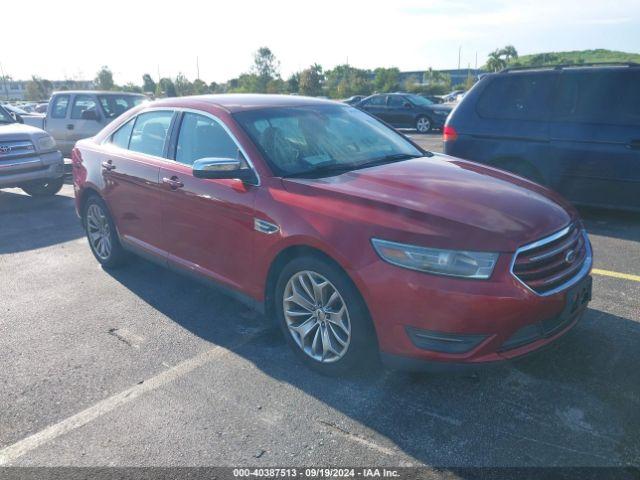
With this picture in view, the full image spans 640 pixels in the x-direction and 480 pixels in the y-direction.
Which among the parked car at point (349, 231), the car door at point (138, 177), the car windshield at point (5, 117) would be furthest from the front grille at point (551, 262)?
the car windshield at point (5, 117)

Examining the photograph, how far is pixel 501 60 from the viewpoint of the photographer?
80812 mm

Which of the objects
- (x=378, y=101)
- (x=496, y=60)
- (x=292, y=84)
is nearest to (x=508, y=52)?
(x=496, y=60)

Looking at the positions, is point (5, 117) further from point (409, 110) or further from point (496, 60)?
point (496, 60)

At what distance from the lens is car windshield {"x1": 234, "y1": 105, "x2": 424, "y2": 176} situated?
12.1 feet

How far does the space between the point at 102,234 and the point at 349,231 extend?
344 cm

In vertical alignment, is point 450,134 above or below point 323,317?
above

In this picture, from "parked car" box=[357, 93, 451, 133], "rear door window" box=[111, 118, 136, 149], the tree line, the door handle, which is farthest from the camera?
the tree line

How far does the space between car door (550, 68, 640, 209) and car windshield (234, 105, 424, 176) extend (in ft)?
9.01

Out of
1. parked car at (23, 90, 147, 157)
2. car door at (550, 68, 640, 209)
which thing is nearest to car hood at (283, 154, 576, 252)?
car door at (550, 68, 640, 209)

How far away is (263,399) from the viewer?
122 inches

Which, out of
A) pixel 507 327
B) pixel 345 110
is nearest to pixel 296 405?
pixel 507 327

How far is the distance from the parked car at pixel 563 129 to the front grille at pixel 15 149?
6.71 m

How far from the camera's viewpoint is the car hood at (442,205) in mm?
2773

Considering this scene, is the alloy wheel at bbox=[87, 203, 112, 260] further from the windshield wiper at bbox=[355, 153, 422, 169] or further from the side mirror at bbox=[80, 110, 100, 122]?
the side mirror at bbox=[80, 110, 100, 122]
